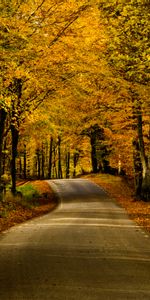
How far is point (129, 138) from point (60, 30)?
17.2 meters

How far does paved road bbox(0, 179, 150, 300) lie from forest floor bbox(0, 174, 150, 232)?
7.99ft

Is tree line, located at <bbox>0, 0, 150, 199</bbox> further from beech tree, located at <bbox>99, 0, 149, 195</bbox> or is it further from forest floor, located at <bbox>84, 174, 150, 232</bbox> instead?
forest floor, located at <bbox>84, 174, 150, 232</bbox>

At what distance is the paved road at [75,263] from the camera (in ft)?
24.2

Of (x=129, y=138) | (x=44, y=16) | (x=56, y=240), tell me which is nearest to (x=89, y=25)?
(x=44, y=16)

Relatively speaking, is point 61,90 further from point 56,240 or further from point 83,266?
point 83,266

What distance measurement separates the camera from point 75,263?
983 cm

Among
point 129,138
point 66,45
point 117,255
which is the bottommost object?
point 117,255

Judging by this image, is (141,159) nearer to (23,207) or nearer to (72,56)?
(23,207)

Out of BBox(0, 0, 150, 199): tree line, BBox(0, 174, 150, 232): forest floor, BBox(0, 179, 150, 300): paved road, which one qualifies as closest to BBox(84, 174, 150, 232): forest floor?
BBox(0, 174, 150, 232): forest floor

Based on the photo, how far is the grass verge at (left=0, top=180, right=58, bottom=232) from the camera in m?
20.4

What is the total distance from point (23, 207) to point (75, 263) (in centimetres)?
1585

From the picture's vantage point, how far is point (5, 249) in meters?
11.9

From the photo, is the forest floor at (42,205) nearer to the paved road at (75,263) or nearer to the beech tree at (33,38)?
the paved road at (75,263)

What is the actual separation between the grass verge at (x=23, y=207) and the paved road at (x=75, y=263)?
309 cm
